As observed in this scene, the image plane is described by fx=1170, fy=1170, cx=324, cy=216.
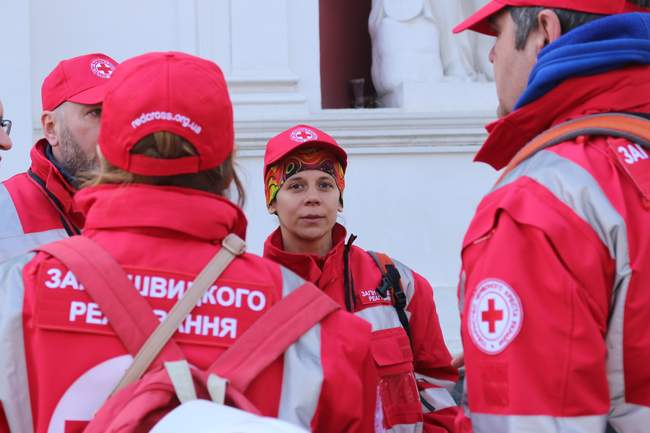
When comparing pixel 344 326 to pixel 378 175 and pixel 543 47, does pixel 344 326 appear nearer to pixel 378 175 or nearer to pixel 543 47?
pixel 543 47

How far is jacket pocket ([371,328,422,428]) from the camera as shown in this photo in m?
3.35

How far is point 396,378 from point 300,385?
1.44 metres

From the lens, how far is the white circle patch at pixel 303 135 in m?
3.78

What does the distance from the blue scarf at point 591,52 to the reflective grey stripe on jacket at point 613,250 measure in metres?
0.21

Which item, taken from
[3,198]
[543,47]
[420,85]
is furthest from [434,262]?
[543,47]

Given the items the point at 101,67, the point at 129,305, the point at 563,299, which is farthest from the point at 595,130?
the point at 101,67

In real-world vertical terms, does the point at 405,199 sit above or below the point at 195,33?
below

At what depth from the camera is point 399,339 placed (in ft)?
11.2

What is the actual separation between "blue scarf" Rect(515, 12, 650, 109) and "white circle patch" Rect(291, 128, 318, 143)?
1.55m

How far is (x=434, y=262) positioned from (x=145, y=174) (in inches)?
181

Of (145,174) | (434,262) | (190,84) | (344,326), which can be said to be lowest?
(434,262)

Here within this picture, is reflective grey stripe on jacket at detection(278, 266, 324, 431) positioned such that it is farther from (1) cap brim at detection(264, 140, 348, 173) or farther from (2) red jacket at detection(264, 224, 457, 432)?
(1) cap brim at detection(264, 140, 348, 173)

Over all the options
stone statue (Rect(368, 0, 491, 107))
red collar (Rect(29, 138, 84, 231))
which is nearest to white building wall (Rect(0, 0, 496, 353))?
stone statue (Rect(368, 0, 491, 107))

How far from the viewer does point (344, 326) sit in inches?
81.4
